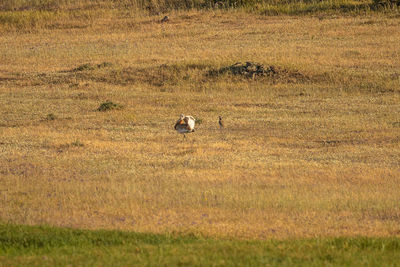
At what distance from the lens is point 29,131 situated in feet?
63.9

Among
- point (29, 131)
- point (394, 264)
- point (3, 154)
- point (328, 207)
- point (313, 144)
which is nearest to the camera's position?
point (394, 264)

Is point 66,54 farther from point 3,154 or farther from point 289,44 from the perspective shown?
point 3,154

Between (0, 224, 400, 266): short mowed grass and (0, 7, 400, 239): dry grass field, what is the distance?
0.73m

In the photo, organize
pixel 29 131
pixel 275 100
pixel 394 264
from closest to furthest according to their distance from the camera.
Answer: pixel 394 264 → pixel 29 131 → pixel 275 100

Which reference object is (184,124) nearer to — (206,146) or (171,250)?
(206,146)

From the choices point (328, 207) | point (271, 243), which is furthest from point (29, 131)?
point (271, 243)

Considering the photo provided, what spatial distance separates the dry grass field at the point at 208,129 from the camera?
35.0ft

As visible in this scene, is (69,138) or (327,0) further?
(327,0)

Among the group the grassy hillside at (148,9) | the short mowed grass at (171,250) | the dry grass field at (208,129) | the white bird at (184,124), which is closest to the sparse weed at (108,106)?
the dry grass field at (208,129)

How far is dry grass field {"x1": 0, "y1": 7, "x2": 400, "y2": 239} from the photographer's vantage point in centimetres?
1067

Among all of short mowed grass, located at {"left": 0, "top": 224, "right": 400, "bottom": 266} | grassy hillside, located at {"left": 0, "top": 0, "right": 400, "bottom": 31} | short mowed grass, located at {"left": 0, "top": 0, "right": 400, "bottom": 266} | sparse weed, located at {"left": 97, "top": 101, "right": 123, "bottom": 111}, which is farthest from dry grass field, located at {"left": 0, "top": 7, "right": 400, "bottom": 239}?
grassy hillside, located at {"left": 0, "top": 0, "right": 400, "bottom": 31}

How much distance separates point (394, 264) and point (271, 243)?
4.89 feet

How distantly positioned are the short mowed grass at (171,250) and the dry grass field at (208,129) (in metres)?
0.73

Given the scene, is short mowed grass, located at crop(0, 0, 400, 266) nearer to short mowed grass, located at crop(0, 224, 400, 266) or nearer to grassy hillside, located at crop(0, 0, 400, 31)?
short mowed grass, located at crop(0, 224, 400, 266)
